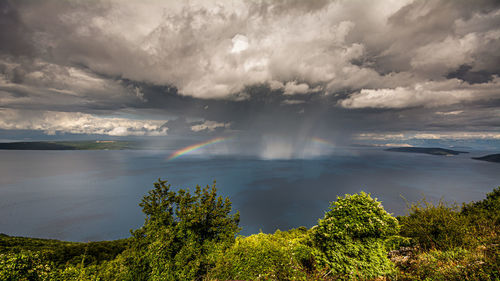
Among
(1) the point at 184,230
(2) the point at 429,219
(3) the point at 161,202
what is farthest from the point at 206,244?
(2) the point at 429,219

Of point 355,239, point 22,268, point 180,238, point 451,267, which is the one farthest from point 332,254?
point 22,268

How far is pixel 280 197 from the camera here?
150 metres

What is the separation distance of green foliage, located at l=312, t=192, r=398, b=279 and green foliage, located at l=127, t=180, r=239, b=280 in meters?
7.07

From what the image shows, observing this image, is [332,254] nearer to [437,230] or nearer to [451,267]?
[451,267]

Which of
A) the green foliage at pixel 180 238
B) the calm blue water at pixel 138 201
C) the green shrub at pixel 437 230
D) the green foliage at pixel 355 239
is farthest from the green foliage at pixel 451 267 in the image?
the calm blue water at pixel 138 201

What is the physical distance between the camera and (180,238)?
12.9m

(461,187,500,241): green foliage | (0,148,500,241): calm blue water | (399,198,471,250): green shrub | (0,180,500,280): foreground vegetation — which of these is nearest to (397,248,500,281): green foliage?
(0,180,500,280): foreground vegetation

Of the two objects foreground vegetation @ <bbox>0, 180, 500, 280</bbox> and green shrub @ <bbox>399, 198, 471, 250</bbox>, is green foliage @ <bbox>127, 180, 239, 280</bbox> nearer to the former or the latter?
foreground vegetation @ <bbox>0, 180, 500, 280</bbox>

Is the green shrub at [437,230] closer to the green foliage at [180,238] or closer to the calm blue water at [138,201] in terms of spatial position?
the green foliage at [180,238]

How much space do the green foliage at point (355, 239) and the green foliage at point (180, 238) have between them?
7.07m

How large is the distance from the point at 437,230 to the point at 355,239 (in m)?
5.44

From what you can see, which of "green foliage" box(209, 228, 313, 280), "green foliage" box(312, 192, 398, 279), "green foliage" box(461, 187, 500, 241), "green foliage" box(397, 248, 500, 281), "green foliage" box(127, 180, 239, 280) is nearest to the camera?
"green foliage" box(397, 248, 500, 281)

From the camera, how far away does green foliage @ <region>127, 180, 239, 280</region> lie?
1140cm

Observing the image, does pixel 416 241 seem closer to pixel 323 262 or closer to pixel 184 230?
pixel 323 262
